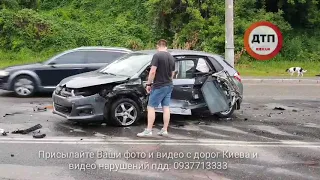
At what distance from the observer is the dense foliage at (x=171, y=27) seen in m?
26.4

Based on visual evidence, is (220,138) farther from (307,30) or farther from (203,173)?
(307,30)

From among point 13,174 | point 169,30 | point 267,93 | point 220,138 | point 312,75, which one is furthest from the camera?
point 169,30

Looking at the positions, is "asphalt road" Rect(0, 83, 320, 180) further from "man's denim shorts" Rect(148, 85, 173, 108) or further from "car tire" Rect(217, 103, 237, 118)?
"man's denim shorts" Rect(148, 85, 173, 108)

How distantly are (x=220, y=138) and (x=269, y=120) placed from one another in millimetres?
2292

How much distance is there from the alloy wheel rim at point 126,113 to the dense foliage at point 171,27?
17.0 metres

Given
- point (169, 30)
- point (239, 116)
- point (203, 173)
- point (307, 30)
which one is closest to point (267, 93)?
point (239, 116)

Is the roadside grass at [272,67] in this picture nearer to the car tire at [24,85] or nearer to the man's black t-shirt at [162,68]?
the car tire at [24,85]

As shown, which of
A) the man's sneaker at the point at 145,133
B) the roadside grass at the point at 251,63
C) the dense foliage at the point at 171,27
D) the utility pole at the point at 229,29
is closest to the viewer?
the man's sneaker at the point at 145,133

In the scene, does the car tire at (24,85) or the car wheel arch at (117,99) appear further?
the car tire at (24,85)

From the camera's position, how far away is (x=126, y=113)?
339 inches

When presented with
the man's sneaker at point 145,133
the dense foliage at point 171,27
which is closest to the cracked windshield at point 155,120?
the man's sneaker at point 145,133

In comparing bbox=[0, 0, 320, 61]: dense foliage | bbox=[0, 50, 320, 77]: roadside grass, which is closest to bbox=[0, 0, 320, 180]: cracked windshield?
bbox=[0, 50, 320, 77]: roadside grass

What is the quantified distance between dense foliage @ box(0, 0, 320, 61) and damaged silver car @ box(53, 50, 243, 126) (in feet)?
52.1

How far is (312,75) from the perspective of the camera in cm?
2130
